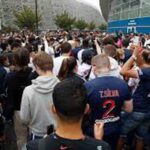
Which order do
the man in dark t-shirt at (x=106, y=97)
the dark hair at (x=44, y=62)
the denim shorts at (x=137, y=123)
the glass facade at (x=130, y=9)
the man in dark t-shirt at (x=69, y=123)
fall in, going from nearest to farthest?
the man in dark t-shirt at (x=69, y=123) → the man in dark t-shirt at (x=106, y=97) → the dark hair at (x=44, y=62) → the denim shorts at (x=137, y=123) → the glass facade at (x=130, y=9)

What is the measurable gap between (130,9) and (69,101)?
6319cm

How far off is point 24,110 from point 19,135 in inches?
100

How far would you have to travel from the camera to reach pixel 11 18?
424 ft

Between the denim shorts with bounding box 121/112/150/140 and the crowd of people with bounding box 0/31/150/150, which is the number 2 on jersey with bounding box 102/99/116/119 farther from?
the denim shorts with bounding box 121/112/150/140

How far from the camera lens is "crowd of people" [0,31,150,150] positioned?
9.48ft

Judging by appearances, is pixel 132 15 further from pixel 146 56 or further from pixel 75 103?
pixel 75 103

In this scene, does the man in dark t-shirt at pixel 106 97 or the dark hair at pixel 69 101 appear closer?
the dark hair at pixel 69 101

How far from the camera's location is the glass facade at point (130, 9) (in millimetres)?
52994

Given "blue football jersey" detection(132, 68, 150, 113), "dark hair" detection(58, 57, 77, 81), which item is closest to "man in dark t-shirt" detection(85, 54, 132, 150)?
"dark hair" detection(58, 57, 77, 81)

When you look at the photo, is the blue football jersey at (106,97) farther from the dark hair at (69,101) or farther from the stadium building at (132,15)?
the stadium building at (132,15)

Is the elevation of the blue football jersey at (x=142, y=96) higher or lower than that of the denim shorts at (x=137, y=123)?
higher

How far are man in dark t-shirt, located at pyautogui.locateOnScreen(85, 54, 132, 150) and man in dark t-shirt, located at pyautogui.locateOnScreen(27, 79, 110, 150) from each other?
6.73ft

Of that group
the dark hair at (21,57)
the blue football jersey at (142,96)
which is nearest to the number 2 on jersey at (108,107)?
the blue football jersey at (142,96)

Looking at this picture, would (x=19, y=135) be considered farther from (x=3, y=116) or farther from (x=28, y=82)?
(x=28, y=82)
